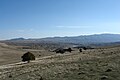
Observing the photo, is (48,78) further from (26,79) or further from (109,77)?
(109,77)

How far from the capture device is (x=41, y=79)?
23.0 m

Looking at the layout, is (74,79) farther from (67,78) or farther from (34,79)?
(34,79)

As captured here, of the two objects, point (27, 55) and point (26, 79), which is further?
point (27, 55)

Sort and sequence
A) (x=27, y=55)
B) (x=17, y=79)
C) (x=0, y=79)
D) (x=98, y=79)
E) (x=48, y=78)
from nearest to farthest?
(x=98, y=79) → (x=48, y=78) → (x=17, y=79) → (x=0, y=79) → (x=27, y=55)

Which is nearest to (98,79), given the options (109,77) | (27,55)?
(109,77)

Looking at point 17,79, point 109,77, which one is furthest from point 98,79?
point 17,79

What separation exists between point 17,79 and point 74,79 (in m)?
7.15

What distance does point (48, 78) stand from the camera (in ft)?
77.3

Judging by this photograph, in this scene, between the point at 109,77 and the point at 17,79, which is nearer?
the point at 109,77

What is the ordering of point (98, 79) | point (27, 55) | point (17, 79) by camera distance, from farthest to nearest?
1. point (27, 55)
2. point (17, 79)
3. point (98, 79)

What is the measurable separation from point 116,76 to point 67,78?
4487 millimetres

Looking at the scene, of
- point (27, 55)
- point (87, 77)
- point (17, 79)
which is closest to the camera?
point (87, 77)

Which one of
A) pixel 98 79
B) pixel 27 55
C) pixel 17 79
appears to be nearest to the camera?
pixel 98 79

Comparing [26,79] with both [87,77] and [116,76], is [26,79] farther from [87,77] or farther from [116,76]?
[116,76]
